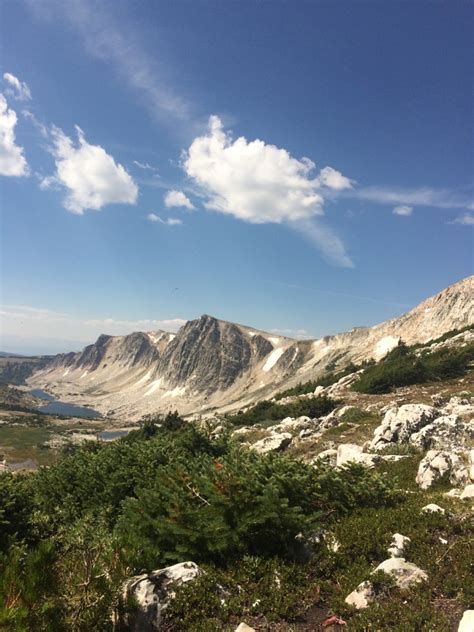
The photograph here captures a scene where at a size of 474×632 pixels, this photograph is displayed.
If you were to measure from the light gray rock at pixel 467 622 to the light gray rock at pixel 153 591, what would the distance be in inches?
167

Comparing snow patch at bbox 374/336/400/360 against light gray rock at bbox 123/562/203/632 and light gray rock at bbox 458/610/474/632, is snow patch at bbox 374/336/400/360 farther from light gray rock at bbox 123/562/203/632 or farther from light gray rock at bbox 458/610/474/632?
light gray rock at bbox 123/562/203/632

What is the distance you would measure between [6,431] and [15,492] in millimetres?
76938

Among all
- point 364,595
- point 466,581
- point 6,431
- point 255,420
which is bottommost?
point 6,431

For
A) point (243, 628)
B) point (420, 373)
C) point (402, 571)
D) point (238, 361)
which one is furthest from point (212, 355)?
point (243, 628)

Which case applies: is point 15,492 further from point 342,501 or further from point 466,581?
point 466,581

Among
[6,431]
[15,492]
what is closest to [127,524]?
[15,492]

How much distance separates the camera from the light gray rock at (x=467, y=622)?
17.3 feet

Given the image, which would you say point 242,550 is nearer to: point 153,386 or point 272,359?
point 272,359

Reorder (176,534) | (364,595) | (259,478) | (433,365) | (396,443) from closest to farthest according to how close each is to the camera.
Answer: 1. (364,595)
2. (176,534)
3. (259,478)
4. (396,443)
5. (433,365)

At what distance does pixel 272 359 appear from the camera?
525 ft

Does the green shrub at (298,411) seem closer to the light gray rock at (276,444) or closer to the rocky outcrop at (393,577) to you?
the light gray rock at (276,444)

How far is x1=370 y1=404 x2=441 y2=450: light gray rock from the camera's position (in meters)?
19.2

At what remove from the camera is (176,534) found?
25.1ft

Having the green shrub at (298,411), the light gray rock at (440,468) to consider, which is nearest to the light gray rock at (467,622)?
the light gray rock at (440,468)
